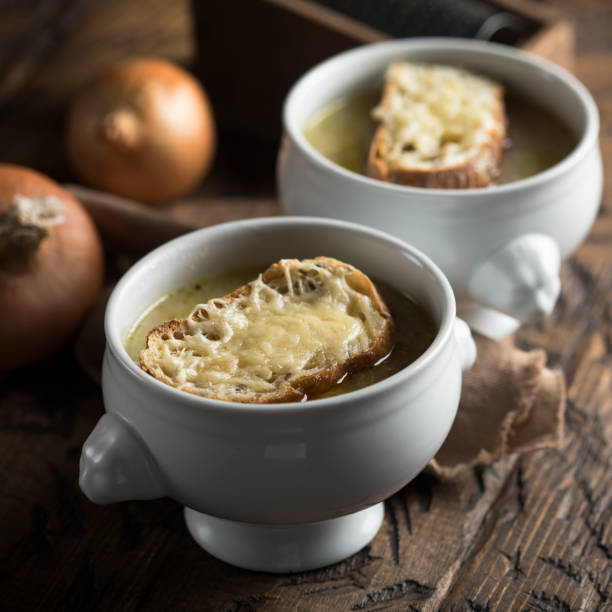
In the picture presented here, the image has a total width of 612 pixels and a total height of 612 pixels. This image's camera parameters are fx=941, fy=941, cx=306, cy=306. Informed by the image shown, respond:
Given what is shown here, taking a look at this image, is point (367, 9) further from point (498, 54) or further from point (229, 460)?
point (229, 460)

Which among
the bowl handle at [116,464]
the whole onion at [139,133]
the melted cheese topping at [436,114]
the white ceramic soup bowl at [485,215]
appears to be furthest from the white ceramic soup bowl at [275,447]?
the whole onion at [139,133]

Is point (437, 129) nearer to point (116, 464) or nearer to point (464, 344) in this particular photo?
point (464, 344)

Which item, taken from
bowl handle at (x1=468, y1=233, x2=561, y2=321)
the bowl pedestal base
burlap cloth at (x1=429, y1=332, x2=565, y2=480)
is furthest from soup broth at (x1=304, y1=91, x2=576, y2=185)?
the bowl pedestal base

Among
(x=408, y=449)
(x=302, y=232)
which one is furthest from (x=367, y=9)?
(x=408, y=449)

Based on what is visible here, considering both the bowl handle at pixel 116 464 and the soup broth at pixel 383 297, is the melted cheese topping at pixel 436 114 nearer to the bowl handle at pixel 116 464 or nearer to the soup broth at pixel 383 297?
the soup broth at pixel 383 297

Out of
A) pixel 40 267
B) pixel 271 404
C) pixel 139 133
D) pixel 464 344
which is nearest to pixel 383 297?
pixel 464 344

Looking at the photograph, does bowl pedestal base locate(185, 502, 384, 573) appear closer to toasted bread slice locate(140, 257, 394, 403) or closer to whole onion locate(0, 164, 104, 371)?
toasted bread slice locate(140, 257, 394, 403)
